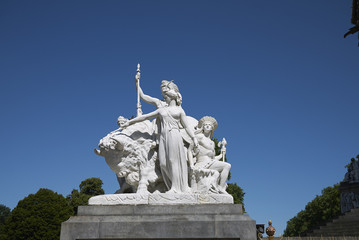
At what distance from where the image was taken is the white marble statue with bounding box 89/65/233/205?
8594 mm

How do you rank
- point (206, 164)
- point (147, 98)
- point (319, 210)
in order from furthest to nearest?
1. point (319, 210)
2. point (147, 98)
3. point (206, 164)

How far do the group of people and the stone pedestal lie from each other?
779 mm

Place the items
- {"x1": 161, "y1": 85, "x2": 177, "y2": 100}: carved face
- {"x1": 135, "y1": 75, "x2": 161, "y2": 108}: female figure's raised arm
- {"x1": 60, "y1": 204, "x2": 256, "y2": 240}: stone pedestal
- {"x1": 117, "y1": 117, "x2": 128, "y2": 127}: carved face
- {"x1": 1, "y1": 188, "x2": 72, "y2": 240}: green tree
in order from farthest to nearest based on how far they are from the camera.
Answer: {"x1": 1, "y1": 188, "x2": 72, "y2": 240}: green tree, {"x1": 135, "y1": 75, "x2": 161, "y2": 108}: female figure's raised arm, {"x1": 117, "y1": 117, "x2": 128, "y2": 127}: carved face, {"x1": 161, "y1": 85, "x2": 177, "y2": 100}: carved face, {"x1": 60, "y1": 204, "x2": 256, "y2": 240}: stone pedestal

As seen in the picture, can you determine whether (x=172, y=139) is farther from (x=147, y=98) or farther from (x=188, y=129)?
(x=147, y=98)

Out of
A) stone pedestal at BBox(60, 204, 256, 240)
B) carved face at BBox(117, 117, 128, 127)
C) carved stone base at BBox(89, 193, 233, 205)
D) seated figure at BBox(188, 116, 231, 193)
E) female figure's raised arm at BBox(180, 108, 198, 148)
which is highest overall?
carved face at BBox(117, 117, 128, 127)

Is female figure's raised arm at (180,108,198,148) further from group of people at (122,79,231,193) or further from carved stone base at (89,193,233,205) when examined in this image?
carved stone base at (89,193,233,205)

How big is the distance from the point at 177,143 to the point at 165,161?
541 millimetres

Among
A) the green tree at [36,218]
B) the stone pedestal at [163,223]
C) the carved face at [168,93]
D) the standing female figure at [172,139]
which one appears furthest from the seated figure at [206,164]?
the green tree at [36,218]

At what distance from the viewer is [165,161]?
8.97 meters

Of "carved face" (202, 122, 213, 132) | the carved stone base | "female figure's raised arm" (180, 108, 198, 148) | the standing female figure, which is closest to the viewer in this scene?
the carved stone base

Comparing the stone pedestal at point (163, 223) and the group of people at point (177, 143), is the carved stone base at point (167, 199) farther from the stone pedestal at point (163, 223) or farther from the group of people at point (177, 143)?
the group of people at point (177, 143)

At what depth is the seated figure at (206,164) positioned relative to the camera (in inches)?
355

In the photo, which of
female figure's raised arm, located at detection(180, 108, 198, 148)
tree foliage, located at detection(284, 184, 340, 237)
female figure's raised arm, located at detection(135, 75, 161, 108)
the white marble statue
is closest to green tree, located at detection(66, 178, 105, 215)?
tree foliage, located at detection(284, 184, 340, 237)

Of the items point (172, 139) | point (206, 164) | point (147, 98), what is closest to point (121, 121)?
point (147, 98)
